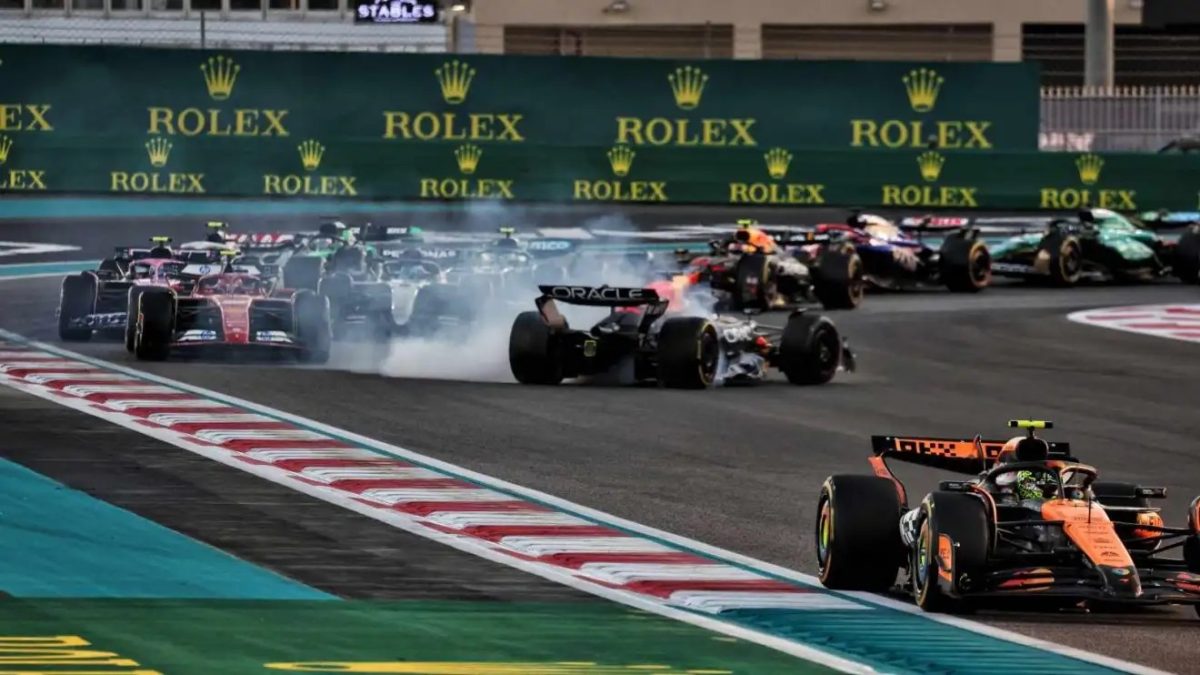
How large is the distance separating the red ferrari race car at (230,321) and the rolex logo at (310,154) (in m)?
18.2

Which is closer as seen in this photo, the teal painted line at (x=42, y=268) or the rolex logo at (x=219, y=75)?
the teal painted line at (x=42, y=268)

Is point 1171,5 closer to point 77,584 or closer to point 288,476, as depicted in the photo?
point 288,476

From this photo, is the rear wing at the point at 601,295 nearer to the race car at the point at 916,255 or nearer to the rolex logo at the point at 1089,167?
the race car at the point at 916,255

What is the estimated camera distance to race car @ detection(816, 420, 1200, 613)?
35.1ft

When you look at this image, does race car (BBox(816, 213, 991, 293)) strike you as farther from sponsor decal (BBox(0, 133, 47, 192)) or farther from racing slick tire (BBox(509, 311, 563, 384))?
sponsor decal (BBox(0, 133, 47, 192))

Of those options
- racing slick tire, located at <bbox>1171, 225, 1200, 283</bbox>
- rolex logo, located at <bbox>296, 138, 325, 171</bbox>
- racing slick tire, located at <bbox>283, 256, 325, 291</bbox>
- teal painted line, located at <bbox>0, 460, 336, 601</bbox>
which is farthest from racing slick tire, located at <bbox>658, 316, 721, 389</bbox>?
rolex logo, located at <bbox>296, 138, 325, 171</bbox>

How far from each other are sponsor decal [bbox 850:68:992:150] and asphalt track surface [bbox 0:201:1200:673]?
50.5ft

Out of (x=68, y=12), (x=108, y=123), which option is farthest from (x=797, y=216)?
(x=68, y=12)

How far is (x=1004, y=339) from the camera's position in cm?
2772

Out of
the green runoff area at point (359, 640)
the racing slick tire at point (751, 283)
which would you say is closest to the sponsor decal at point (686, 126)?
the racing slick tire at point (751, 283)

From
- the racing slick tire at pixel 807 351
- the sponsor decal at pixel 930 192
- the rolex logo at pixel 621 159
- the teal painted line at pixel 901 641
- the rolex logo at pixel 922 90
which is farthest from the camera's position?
the rolex logo at pixel 922 90

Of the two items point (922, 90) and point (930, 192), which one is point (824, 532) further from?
point (922, 90)

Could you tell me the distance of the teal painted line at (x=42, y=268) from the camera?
1346 inches

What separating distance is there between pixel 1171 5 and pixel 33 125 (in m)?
33.8
